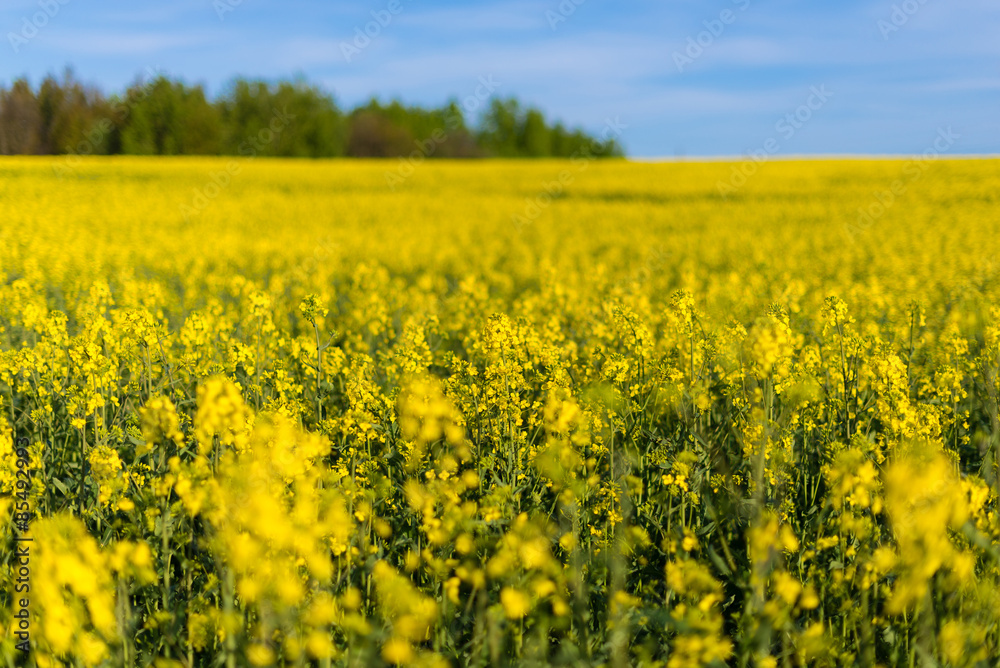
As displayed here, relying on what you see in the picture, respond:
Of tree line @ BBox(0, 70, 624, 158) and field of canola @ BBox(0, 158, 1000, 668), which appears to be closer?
field of canola @ BBox(0, 158, 1000, 668)

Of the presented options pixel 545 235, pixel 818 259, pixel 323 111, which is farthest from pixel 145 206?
pixel 323 111

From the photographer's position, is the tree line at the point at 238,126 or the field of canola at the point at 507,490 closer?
the field of canola at the point at 507,490

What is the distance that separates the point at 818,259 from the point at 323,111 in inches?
2438

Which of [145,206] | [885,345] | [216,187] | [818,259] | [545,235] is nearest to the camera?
[885,345]

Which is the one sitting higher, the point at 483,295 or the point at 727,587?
the point at 483,295

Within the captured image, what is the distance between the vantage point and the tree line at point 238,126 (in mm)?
34500

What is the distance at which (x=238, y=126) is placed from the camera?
6009 centimetres

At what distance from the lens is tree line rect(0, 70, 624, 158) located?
1358 inches

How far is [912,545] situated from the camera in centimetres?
204

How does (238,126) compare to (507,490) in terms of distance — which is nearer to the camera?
(507,490)

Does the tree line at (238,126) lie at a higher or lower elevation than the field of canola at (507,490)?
higher

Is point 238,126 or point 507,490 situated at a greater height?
point 238,126

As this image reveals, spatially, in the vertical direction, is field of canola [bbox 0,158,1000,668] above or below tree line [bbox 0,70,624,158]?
below

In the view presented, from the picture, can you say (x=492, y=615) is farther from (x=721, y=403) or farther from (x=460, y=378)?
(x=721, y=403)
